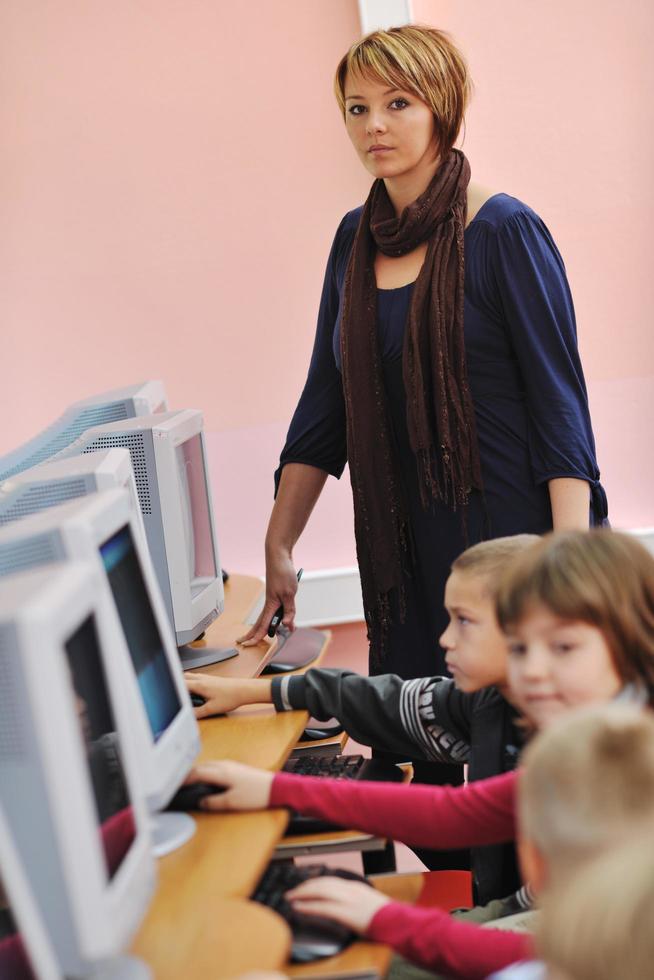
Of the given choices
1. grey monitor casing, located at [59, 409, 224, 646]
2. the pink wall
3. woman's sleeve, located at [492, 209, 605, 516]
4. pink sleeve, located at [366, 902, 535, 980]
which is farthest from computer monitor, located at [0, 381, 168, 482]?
pink sleeve, located at [366, 902, 535, 980]

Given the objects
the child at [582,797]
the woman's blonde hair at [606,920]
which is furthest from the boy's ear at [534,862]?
the woman's blonde hair at [606,920]

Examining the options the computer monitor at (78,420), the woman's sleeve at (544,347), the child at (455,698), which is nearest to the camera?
the child at (455,698)

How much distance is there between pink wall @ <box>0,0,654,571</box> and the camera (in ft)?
12.1

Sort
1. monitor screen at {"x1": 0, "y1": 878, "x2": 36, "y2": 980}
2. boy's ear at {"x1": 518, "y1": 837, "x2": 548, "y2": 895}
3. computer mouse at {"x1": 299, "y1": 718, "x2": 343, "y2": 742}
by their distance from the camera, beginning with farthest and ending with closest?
computer mouse at {"x1": 299, "y1": 718, "x2": 343, "y2": 742} → monitor screen at {"x1": 0, "y1": 878, "x2": 36, "y2": 980} → boy's ear at {"x1": 518, "y1": 837, "x2": 548, "y2": 895}

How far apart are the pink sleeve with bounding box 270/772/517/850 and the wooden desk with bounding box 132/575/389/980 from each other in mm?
46

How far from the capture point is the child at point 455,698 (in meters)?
1.88

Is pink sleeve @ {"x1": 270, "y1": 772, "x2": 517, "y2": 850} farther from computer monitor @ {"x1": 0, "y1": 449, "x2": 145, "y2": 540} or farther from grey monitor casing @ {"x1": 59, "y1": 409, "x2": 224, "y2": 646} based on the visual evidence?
grey monitor casing @ {"x1": 59, "y1": 409, "x2": 224, "y2": 646}

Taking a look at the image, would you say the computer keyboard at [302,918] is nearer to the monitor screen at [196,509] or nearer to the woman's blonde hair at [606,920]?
the woman's blonde hair at [606,920]

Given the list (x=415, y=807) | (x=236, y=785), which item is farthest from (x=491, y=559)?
(x=236, y=785)

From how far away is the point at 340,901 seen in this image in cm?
153

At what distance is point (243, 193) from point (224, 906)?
268 centimetres

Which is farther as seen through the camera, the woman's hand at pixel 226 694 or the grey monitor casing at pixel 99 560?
the woman's hand at pixel 226 694

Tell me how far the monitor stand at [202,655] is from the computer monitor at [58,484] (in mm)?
595

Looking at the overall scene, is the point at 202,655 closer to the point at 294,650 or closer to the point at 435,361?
the point at 294,650
